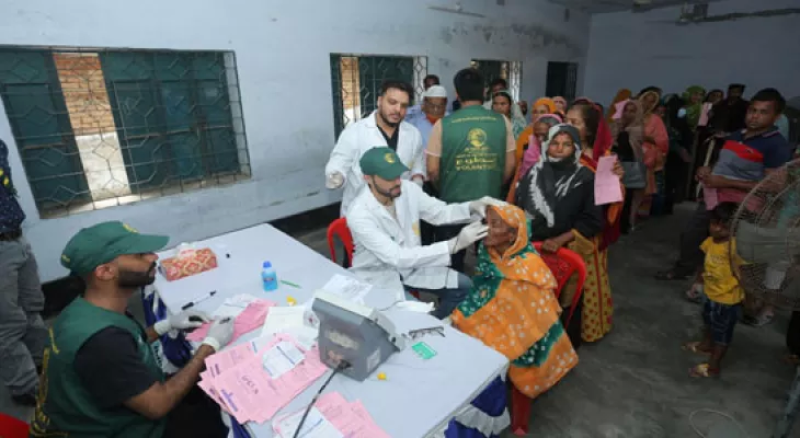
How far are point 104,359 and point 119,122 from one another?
3.00 m

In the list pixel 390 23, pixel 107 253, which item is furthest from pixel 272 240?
pixel 390 23

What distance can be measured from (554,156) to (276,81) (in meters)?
3.09

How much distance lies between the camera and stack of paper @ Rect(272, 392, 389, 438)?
116 centimetres

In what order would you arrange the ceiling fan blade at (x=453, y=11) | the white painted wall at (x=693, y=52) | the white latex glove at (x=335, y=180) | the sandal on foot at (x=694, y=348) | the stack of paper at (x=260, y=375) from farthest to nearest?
1. the white painted wall at (x=693, y=52)
2. the ceiling fan blade at (x=453, y=11)
3. the white latex glove at (x=335, y=180)
4. the sandal on foot at (x=694, y=348)
5. the stack of paper at (x=260, y=375)

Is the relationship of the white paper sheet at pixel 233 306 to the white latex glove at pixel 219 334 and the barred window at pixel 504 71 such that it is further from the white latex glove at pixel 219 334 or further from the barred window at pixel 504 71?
the barred window at pixel 504 71

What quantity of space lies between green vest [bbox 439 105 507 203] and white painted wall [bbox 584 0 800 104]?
8.18 meters

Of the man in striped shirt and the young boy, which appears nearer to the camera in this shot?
the young boy

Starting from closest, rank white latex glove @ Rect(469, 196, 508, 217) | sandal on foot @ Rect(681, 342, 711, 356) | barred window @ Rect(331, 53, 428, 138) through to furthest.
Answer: white latex glove @ Rect(469, 196, 508, 217), sandal on foot @ Rect(681, 342, 711, 356), barred window @ Rect(331, 53, 428, 138)

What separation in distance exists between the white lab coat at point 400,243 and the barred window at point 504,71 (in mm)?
4952

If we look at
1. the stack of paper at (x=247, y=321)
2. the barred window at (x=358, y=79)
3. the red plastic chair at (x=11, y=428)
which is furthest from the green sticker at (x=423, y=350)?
the barred window at (x=358, y=79)

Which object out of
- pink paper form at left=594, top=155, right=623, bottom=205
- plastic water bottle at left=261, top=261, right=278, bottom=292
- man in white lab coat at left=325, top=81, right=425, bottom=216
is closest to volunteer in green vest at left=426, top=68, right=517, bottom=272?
man in white lab coat at left=325, top=81, right=425, bottom=216

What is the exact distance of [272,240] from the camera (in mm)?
2627

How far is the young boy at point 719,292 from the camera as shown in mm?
2236

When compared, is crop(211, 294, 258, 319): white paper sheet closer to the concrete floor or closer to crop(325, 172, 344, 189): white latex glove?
crop(325, 172, 344, 189): white latex glove
